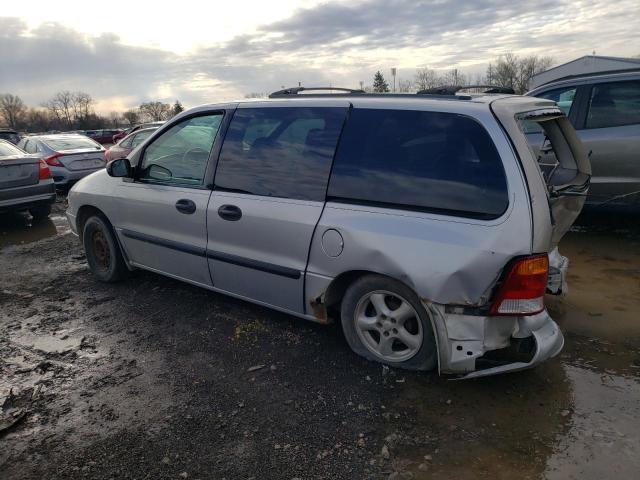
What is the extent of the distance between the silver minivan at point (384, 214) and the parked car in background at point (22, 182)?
4.71m

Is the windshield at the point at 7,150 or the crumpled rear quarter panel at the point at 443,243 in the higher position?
the windshield at the point at 7,150

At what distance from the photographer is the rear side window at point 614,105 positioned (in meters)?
5.46

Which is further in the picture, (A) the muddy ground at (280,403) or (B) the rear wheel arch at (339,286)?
(B) the rear wheel arch at (339,286)

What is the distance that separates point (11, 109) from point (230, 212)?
115058 mm

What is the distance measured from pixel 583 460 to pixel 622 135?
437 cm

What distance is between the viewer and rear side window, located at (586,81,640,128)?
5.46 m

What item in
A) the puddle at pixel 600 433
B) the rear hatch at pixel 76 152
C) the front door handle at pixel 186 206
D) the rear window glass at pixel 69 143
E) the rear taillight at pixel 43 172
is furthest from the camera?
the rear window glass at pixel 69 143

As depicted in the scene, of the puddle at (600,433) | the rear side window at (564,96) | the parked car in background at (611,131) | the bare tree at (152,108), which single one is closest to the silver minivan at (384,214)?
the puddle at (600,433)

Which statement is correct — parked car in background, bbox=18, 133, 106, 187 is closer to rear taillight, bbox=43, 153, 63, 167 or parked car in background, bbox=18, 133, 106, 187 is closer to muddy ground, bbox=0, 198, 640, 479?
rear taillight, bbox=43, 153, 63, 167

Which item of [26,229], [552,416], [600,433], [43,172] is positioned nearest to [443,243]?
[552,416]

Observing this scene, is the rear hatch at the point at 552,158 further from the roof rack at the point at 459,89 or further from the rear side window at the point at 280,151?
the rear side window at the point at 280,151

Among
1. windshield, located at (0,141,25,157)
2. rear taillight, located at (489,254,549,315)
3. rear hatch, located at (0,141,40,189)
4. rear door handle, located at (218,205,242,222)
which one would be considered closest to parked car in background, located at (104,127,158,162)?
windshield, located at (0,141,25,157)

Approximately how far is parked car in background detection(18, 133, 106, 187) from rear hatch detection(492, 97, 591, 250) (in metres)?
10.2

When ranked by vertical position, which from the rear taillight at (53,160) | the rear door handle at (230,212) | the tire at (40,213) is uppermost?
the rear taillight at (53,160)
